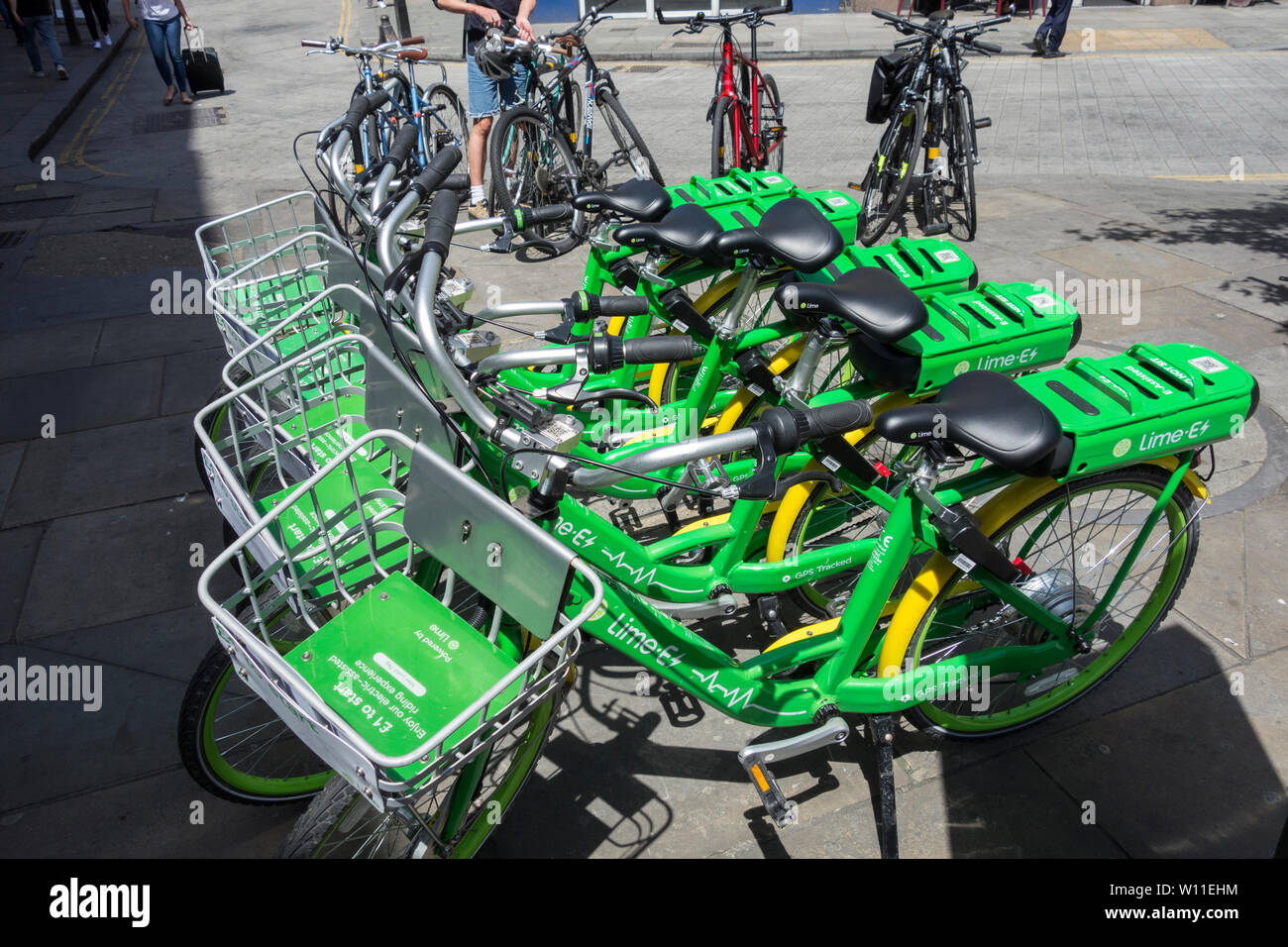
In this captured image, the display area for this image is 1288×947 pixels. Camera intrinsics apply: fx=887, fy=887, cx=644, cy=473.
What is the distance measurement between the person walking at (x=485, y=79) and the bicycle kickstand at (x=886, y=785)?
209 inches

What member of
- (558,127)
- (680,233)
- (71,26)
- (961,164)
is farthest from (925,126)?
(71,26)

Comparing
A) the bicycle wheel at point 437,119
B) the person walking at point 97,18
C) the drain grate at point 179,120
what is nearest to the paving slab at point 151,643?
the bicycle wheel at point 437,119

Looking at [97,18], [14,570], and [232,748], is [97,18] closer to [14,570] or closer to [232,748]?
[14,570]

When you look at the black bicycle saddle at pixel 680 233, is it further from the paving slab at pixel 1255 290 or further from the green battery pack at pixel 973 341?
the paving slab at pixel 1255 290

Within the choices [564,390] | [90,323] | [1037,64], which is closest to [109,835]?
[564,390]

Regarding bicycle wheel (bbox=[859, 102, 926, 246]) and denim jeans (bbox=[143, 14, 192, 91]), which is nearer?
bicycle wheel (bbox=[859, 102, 926, 246])

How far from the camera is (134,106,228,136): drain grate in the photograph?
35.4 feet

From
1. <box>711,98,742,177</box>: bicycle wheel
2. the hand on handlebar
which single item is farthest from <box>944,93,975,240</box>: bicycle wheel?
the hand on handlebar

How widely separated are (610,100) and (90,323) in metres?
3.94

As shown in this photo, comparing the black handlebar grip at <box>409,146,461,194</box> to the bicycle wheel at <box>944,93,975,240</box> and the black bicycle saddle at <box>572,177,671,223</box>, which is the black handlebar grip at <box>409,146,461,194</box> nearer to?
the black bicycle saddle at <box>572,177,671,223</box>

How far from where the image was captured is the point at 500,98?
22.8 ft

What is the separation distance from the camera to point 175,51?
11641mm

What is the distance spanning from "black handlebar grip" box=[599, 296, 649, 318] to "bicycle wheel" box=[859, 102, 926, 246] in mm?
3900

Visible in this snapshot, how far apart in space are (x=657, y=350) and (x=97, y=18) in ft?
59.3
